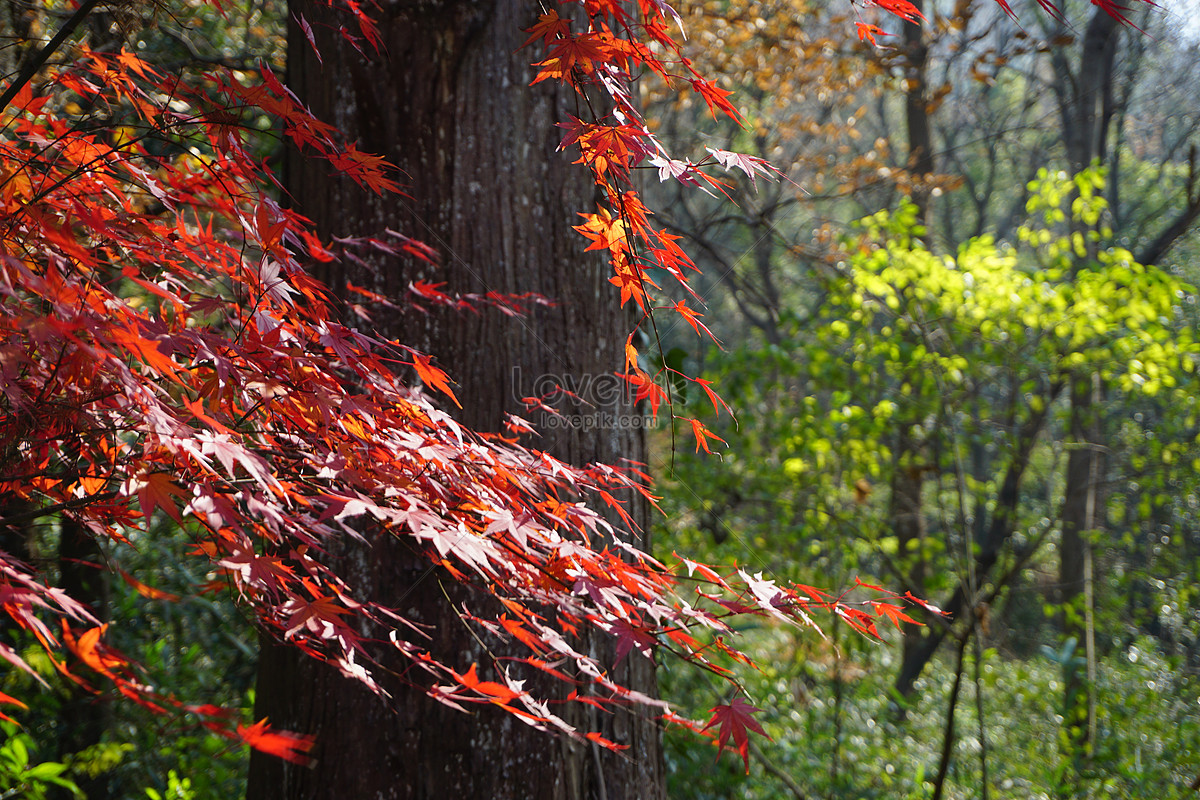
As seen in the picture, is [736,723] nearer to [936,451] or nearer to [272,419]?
[272,419]

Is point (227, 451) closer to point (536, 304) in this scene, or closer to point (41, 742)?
point (536, 304)

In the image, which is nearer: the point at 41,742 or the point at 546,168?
the point at 546,168

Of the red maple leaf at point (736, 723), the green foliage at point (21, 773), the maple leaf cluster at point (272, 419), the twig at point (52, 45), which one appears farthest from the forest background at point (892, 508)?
the twig at point (52, 45)

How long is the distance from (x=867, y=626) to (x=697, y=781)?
310 centimetres

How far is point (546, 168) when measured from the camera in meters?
1.88

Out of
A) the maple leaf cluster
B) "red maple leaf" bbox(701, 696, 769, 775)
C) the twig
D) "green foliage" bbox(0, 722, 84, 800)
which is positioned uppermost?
the twig

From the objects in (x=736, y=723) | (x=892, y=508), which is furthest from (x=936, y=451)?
(x=736, y=723)

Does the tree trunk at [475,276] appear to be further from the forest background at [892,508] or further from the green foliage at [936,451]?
the green foliage at [936,451]

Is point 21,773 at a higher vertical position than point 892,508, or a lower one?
lower

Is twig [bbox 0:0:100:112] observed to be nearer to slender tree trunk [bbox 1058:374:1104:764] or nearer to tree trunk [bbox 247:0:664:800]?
tree trunk [bbox 247:0:664:800]

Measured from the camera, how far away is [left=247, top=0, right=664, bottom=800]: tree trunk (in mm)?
1688

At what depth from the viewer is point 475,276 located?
182 centimetres

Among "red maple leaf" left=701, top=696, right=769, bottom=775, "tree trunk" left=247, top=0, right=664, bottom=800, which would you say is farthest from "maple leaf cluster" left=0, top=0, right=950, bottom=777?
"tree trunk" left=247, top=0, right=664, bottom=800

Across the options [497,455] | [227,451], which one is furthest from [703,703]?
[227,451]
